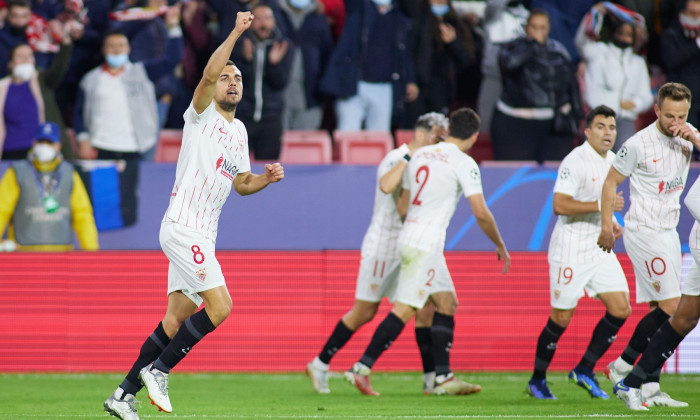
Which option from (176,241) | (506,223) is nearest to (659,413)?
(176,241)

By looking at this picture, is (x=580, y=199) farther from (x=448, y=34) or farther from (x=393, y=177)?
(x=448, y=34)

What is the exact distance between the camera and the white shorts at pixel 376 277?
32.2ft

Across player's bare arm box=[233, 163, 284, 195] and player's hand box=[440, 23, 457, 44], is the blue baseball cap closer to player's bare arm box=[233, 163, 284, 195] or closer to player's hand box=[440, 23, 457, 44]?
player's hand box=[440, 23, 457, 44]

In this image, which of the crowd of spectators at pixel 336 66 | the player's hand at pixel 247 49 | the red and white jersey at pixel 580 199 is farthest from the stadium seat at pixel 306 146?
the red and white jersey at pixel 580 199

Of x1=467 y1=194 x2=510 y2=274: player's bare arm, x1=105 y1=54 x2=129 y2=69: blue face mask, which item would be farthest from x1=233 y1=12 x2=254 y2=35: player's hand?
x1=105 y1=54 x2=129 y2=69: blue face mask

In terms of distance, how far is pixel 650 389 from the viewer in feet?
27.9

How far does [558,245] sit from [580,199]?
0.46 m

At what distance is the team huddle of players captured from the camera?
342 inches

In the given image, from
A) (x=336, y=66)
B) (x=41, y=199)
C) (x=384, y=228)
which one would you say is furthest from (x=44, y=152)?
(x=384, y=228)

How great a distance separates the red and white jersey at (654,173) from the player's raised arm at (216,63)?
3.36 m

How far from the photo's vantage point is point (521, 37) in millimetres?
13188

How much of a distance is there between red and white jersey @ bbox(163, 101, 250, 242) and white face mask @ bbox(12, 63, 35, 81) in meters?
6.47

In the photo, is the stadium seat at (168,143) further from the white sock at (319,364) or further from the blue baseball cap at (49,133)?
the white sock at (319,364)

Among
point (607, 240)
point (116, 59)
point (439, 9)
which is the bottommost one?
point (607, 240)
